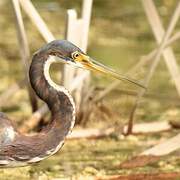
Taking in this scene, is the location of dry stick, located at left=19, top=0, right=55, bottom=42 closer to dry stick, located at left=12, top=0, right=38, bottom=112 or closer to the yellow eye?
dry stick, located at left=12, top=0, right=38, bottom=112

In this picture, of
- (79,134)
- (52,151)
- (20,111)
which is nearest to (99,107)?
(79,134)

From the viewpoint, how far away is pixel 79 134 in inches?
224

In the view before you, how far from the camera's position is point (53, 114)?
174 inches

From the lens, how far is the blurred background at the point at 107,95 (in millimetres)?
5285

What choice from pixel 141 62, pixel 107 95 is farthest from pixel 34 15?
pixel 107 95

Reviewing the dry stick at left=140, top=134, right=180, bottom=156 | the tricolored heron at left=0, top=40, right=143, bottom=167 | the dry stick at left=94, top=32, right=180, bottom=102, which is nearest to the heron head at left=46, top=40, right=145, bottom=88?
the tricolored heron at left=0, top=40, right=143, bottom=167

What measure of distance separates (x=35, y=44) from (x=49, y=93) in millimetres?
4074

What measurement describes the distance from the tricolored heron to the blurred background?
2.40 ft

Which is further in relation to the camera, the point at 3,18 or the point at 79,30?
the point at 3,18

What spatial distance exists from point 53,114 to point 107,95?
1.57m

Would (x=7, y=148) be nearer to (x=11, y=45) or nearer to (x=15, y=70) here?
(x=15, y=70)

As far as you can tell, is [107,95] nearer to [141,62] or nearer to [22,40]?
[141,62]

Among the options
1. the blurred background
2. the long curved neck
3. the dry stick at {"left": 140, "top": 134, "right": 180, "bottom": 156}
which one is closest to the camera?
the long curved neck

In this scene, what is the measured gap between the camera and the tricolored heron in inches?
171
